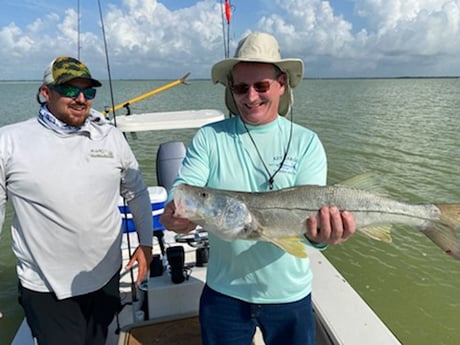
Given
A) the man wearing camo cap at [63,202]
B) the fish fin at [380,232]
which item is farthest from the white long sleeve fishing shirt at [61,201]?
the fish fin at [380,232]

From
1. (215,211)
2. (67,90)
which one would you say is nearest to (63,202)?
(67,90)

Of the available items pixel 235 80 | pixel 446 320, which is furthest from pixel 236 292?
pixel 446 320

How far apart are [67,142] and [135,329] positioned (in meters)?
1.69

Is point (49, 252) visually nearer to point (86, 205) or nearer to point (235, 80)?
point (86, 205)

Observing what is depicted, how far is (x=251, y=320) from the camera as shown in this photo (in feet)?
7.27

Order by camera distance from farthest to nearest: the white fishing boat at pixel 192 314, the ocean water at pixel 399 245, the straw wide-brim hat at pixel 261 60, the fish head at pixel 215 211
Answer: the ocean water at pixel 399 245, the white fishing boat at pixel 192 314, the straw wide-brim hat at pixel 261 60, the fish head at pixel 215 211

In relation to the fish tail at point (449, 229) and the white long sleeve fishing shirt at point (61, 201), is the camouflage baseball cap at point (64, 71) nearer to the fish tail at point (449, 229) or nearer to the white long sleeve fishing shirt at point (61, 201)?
the white long sleeve fishing shirt at point (61, 201)

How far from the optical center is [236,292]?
7.10ft

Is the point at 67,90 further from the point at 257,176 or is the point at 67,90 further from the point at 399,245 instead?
the point at 399,245

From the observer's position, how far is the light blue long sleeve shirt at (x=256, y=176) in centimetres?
213

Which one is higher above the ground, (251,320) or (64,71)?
(64,71)

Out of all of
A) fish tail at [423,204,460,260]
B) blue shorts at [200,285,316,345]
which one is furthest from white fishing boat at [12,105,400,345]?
A: fish tail at [423,204,460,260]

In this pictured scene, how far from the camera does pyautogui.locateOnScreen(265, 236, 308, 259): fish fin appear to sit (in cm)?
195

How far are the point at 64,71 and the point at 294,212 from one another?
6.05 feet
